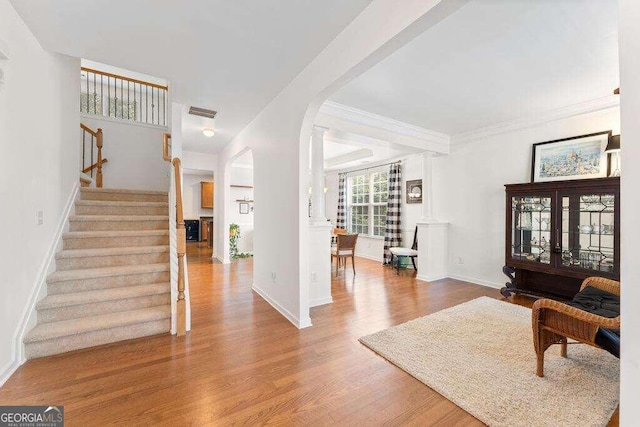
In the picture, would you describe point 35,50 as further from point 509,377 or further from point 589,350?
point 589,350

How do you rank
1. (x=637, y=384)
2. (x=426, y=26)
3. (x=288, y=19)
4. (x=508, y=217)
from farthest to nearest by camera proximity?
(x=508, y=217)
(x=288, y=19)
(x=426, y=26)
(x=637, y=384)

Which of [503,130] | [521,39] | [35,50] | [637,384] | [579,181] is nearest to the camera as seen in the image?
[637,384]

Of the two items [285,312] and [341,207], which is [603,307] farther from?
[341,207]

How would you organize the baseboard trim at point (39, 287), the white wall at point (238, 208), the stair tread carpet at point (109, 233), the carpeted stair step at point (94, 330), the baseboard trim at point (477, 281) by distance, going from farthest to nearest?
the white wall at point (238, 208) → the baseboard trim at point (477, 281) → the stair tread carpet at point (109, 233) → the carpeted stair step at point (94, 330) → the baseboard trim at point (39, 287)

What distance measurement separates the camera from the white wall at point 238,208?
740 centimetres

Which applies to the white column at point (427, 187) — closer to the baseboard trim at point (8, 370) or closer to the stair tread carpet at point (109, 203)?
the stair tread carpet at point (109, 203)

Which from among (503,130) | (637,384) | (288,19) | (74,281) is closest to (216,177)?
(74,281)

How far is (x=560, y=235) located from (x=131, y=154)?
22.6 ft

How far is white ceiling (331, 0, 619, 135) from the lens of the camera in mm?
1960

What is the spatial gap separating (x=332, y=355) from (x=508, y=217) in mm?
3254

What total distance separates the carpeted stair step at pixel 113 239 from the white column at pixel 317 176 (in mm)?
1902

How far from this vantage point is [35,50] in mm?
2355

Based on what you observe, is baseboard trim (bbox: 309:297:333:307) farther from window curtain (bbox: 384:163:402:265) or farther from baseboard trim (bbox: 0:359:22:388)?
window curtain (bbox: 384:163:402:265)

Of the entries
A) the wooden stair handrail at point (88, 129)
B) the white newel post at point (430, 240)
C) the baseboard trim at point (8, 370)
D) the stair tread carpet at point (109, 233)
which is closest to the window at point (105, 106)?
the wooden stair handrail at point (88, 129)
